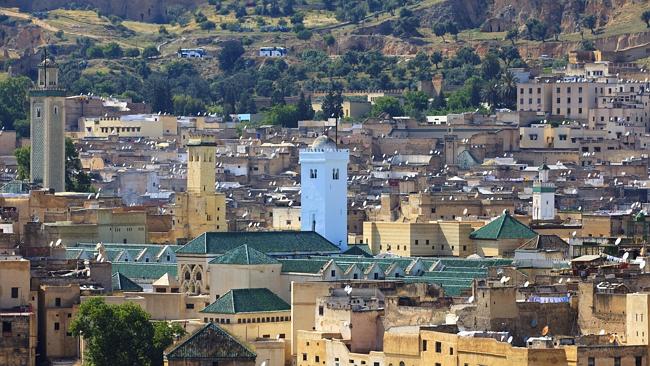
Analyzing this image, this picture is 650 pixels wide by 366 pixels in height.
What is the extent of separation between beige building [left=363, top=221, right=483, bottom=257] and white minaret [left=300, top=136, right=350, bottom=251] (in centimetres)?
149

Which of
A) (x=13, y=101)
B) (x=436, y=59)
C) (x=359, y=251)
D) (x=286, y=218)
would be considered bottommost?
(x=359, y=251)

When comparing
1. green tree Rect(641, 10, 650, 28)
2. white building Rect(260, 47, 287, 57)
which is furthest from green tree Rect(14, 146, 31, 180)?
green tree Rect(641, 10, 650, 28)

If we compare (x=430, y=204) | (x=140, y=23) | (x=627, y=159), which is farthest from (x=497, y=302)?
(x=140, y=23)

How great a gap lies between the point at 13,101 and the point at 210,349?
92033 mm

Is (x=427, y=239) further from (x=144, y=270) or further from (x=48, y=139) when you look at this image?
(x=48, y=139)

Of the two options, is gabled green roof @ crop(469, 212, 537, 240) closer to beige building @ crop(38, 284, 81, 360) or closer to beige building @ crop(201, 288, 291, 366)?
beige building @ crop(201, 288, 291, 366)

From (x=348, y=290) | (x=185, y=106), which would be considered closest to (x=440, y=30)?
(x=185, y=106)

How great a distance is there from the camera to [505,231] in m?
95.6

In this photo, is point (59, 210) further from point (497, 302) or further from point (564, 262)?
point (497, 302)

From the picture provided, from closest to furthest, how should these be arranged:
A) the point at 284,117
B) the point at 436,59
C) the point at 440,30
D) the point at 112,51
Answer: the point at 284,117, the point at 436,59, the point at 112,51, the point at 440,30

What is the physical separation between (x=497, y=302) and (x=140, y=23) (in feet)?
413

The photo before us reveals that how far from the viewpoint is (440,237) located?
9750cm

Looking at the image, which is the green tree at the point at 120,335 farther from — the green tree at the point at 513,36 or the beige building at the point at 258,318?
the green tree at the point at 513,36

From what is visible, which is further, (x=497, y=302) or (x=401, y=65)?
(x=401, y=65)
